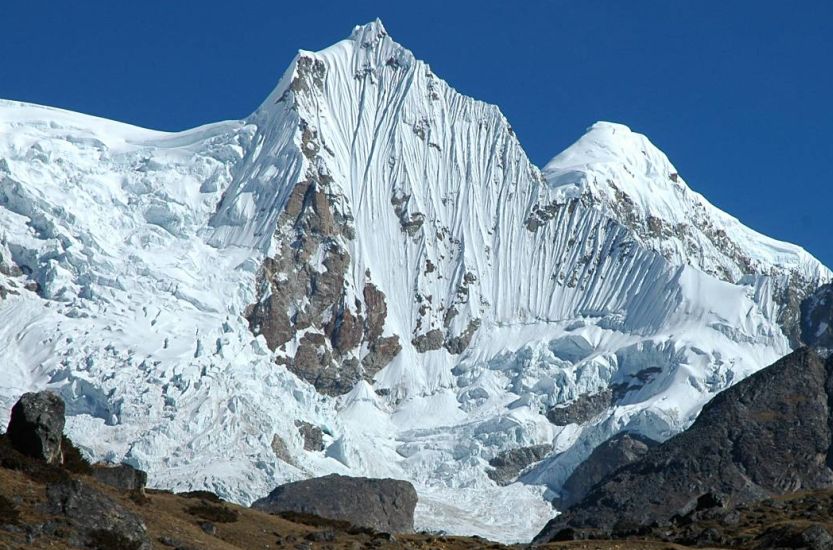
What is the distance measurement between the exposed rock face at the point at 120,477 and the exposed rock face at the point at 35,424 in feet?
16.4

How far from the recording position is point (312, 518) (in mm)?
73188

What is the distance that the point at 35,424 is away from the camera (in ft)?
183

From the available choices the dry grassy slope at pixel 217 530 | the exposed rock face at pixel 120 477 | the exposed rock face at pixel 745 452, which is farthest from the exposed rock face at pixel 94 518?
the exposed rock face at pixel 745 452

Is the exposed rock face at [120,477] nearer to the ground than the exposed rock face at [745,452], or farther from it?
nearer to the ground

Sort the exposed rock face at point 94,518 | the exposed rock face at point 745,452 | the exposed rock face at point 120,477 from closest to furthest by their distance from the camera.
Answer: the exposed rock face at point 94,518, the exposed rock face at point 120,477, the exposed rock face at point 745,452

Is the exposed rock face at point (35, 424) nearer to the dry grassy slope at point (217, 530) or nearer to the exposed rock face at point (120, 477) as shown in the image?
the dry grassy slope at point (217, 530)

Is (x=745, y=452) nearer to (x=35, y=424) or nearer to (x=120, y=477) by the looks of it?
(x=120, y=477)

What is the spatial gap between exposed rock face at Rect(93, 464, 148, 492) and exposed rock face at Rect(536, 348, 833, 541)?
117 m

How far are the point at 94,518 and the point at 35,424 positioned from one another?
6.99m

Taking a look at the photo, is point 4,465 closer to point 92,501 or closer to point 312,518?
point 92,501

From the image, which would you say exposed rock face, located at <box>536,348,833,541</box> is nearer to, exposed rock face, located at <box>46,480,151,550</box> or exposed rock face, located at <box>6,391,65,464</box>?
exposed rock face, located at <box>6,391,65,464</box>

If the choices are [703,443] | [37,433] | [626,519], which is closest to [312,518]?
[37,433]

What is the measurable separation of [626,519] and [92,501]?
124 m

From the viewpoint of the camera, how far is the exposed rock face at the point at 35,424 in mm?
55594
